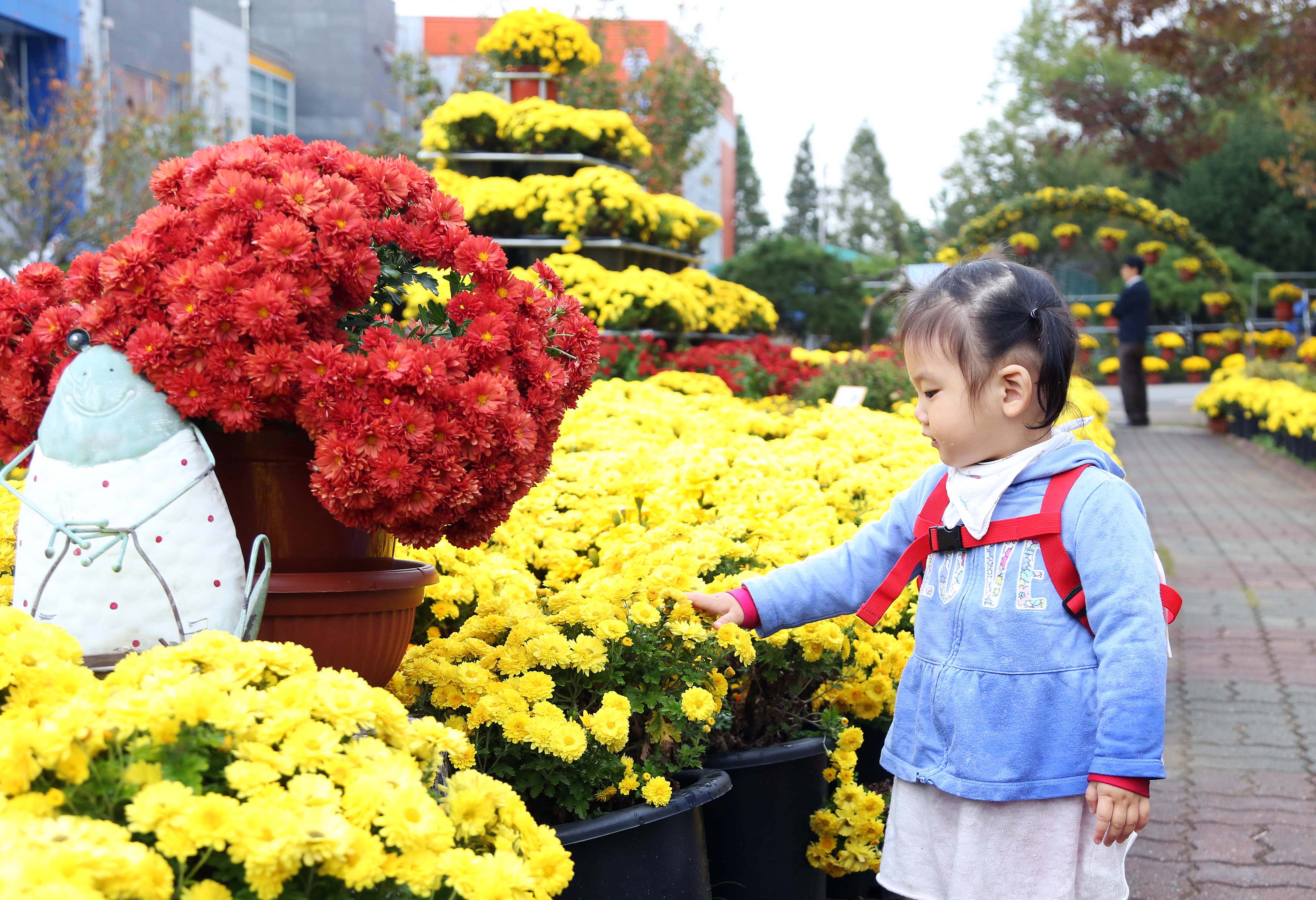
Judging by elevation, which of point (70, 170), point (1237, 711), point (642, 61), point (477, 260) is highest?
point (642, 61)

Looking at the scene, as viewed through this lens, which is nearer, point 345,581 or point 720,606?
point 345,581

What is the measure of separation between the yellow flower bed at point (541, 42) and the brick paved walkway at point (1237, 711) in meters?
5.47

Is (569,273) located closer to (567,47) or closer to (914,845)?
(567,47)

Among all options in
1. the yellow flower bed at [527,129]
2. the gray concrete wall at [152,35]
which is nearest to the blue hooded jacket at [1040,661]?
the yellow flower bed at [527,129]

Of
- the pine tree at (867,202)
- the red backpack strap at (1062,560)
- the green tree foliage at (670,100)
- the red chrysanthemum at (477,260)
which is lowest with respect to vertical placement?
the red backpack strap at (1062,560)

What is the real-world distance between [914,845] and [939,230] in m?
50.5

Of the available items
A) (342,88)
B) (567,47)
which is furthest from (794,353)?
(342,88)

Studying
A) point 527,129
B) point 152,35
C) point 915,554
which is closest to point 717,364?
point 527,129

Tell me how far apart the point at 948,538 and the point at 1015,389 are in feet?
0.89

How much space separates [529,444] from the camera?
191 cm

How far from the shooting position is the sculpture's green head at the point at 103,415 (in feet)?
5.64

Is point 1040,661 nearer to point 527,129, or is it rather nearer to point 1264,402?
point 527,129

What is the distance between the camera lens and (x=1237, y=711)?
14.3ft

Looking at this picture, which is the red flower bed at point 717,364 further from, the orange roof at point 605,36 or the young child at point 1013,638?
the orange roof at point 605,36
